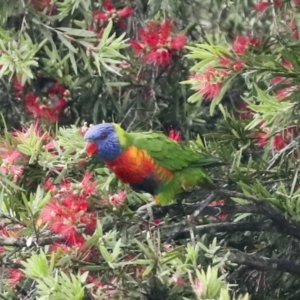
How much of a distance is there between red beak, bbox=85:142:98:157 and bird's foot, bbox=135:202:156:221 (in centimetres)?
25

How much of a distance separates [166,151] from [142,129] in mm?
872

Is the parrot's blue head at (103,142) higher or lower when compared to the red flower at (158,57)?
lower

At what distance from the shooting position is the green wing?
2990 mm

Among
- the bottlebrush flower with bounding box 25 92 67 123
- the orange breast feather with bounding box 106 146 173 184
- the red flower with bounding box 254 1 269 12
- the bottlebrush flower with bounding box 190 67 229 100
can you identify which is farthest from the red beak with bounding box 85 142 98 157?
the red flower with bounding box 254 1 269 12

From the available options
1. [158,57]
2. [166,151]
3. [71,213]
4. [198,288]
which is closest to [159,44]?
[158,57]

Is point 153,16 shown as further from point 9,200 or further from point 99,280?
point 99,280

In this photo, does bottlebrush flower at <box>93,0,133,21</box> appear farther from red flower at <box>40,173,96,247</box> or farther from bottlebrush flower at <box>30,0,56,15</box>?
red flower at <box>40,173,96,247</box>

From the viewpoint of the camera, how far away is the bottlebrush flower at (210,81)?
105 inches

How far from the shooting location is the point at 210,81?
105 inches

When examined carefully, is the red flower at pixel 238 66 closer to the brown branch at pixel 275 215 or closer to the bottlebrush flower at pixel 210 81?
the bottlebrush flower at pixel 210 81

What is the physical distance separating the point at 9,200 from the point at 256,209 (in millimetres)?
792

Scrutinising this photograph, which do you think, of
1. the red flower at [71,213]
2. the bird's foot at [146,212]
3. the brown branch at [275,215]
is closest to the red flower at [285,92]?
the brown branch at [275,215]

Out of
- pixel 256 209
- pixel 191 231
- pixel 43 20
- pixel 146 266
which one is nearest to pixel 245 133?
pixel 256 209

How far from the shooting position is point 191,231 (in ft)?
8.02
